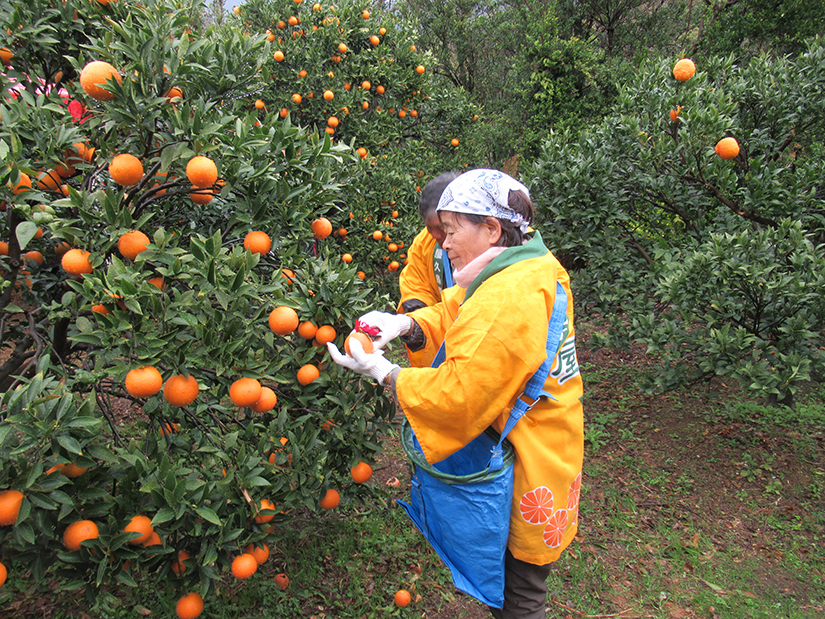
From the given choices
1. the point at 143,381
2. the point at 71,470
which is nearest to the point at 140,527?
the point at 71,470

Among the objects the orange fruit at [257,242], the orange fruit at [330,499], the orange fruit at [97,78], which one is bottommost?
→ the orange fruit at [330,499]

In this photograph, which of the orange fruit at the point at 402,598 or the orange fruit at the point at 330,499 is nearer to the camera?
the orange fruit at the point at 330,499

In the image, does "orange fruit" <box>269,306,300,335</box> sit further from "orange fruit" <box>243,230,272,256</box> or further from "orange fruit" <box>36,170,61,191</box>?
"orange fruit" <box>36,170,61,191</box>

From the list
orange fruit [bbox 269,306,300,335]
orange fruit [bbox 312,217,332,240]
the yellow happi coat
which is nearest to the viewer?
the yellow happi coat

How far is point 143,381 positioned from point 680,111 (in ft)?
11.7

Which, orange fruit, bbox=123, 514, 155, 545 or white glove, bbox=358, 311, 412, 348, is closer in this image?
orange fruit, bbox=123, 514, 155, 545

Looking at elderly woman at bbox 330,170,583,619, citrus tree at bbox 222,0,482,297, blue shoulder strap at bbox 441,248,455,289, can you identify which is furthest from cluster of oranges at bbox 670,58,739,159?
citrus tree at bbox 222,0,482,297

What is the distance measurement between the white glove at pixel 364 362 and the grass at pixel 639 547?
2.44ft

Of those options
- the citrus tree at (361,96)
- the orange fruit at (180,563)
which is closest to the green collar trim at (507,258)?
the orange fruit at (180,563)

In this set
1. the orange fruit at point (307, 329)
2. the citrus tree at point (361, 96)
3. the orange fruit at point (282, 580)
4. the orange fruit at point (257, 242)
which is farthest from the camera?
the citrus tree at point (361, 96)

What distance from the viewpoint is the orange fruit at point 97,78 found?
140 centimetres

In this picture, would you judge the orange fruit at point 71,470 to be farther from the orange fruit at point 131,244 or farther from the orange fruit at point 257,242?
the orange fruit at point 257,242

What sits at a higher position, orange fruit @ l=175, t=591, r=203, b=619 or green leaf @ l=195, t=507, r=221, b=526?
green leaf @ l=195, t=507, r=221, b=526

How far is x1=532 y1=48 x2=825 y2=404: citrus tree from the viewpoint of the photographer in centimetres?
290
